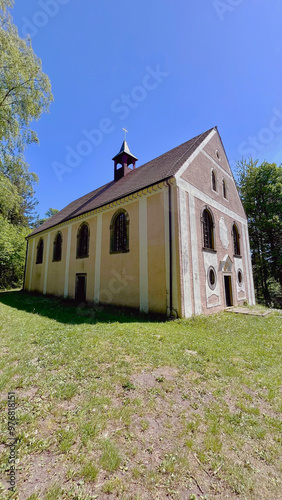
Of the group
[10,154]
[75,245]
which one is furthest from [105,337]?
[10,154]

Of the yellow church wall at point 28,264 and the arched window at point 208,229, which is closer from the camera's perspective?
the arched window at point 208,229

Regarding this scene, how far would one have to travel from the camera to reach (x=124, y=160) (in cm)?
1741

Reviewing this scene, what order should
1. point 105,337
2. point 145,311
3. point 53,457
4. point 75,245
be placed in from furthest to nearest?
point 75,245 < point 145,311 < point 105,337 < point 53,457

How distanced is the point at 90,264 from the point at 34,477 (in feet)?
36.1

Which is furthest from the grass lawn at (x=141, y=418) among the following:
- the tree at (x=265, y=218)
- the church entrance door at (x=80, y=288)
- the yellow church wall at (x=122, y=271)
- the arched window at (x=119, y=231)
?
the tree at (x=265, y=218)

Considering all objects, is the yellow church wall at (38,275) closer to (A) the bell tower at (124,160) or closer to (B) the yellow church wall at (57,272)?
(B) the yellow church wall at (57,272)

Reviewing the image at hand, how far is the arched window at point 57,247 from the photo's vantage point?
16.4 m

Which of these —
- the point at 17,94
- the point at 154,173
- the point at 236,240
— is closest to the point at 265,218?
the point at 236,240

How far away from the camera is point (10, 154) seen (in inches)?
480

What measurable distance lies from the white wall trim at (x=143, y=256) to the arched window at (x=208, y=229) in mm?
3401

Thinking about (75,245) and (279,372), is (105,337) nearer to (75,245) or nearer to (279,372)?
(279,372)

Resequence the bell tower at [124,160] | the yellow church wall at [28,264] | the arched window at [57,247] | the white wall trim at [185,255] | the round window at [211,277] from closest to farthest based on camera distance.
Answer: the white wall trim at [185,255] < the round window at [211,277] < the arched window at [57,247] < the bell tower at [124,160] < the yellow church wall at [28,264]

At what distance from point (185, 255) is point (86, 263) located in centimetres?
700

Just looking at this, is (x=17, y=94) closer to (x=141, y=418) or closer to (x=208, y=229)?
(x=208, y=229)
